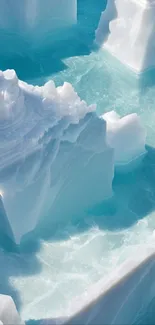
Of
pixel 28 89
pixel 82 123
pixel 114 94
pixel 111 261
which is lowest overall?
pixel 111 261

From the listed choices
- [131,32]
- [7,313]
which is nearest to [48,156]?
[7,313]

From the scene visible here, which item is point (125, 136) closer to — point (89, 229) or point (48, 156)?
point (89, 229)

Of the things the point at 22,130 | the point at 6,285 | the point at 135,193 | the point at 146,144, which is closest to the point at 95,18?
the point at 146,144

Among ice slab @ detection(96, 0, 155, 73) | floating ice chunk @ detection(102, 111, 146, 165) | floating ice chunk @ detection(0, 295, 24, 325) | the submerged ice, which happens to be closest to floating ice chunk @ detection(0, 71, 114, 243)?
floating ice chunk @ detection(102, 111, 146, 165)

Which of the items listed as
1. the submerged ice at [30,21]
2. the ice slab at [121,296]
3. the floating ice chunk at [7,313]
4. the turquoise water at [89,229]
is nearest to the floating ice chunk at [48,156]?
the turquoise water at [89,229]

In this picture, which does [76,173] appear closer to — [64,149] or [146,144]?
[64,149]

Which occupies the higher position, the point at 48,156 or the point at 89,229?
the point at 48,156

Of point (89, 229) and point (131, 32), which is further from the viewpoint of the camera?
point (131, 32)

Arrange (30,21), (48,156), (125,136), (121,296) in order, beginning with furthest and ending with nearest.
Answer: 1. (30,21)
2. (125,136)
3. (48,156)
4. (121,296)

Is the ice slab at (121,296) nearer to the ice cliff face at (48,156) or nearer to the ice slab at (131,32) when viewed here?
the ice cliff face at (48,156)
